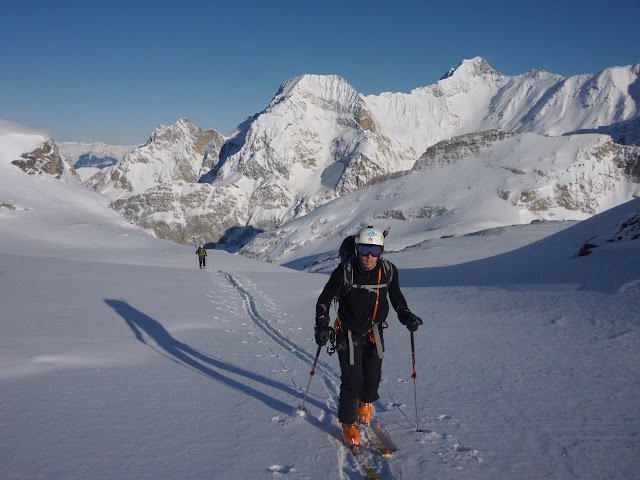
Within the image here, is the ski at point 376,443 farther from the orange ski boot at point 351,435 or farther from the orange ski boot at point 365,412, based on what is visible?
the orange ski boot at point 351,435

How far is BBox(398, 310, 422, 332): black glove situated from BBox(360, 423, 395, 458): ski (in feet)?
4.56

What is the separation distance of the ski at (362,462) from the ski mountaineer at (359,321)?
0.26 meters

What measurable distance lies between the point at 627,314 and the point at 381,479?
26.4 ft

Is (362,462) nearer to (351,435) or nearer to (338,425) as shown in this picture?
(351,435)

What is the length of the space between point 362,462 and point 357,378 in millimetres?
963

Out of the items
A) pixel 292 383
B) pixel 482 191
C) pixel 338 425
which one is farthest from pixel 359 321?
pixel 482 191

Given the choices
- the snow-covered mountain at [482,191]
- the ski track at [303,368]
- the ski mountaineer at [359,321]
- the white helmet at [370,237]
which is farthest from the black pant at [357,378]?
the snow-covered mountain at [482,191]

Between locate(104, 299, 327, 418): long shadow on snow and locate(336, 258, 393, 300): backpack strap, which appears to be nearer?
locate(336, 258, 393, 300): backpack strap

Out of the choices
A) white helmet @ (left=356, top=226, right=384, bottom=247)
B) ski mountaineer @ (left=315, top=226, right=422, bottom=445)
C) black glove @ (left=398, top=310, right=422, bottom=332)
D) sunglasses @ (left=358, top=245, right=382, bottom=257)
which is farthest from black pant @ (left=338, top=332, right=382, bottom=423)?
white helmet @ (left=356, top=226, right=384, bottom=247)

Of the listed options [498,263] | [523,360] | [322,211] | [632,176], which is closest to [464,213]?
[322,211]

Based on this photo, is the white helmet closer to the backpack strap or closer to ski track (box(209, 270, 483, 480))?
the backpack strap

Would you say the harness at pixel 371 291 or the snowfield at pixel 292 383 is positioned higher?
the harness at pixel 371 291

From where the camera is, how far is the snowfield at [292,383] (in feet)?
13.9

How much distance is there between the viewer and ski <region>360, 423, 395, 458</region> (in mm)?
4531
